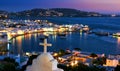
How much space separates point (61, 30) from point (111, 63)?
102ft

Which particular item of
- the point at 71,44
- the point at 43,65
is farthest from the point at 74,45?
the point at 43,65

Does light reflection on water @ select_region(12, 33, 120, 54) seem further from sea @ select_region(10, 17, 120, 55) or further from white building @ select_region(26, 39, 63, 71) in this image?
white building @ select_region(26, 39, 63, 71)

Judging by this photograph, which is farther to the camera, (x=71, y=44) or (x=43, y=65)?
(x=71, y=44)

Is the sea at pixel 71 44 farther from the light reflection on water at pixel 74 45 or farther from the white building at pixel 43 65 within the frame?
the white building at pixel 43 65

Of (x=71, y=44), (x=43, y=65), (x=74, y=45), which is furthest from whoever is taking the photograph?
(x=71, y=44)

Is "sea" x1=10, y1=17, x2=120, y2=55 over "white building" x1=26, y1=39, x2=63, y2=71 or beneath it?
beneath

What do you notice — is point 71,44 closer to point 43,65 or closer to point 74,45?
point 74,45

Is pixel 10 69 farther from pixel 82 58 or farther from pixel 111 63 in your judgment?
pixel 82 58

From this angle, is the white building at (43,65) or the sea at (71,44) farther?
the sea at (71,44)

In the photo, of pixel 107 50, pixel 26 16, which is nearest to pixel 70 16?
pixel 26 16

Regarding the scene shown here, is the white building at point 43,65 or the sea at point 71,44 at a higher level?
the white building at point 43,65

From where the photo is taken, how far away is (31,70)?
1389mm

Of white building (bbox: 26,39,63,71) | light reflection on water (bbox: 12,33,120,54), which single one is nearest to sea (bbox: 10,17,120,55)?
light reflection on water (bbox: 12,33,120,54)

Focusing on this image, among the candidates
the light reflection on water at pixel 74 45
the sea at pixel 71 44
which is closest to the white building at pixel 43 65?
the sea at pixel 71 44
